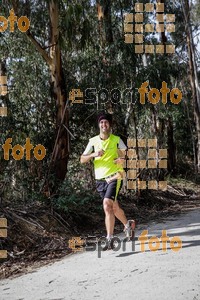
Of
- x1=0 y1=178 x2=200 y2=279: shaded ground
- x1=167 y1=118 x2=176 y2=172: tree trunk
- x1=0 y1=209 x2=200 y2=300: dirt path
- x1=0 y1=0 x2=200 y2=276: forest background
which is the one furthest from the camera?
x1=167 y1=118 x2=176 y2=172: tree trunk

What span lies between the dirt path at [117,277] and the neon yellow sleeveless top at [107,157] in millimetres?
1057

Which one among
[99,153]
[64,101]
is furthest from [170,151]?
[99,153]

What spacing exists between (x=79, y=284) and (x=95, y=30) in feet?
28.3

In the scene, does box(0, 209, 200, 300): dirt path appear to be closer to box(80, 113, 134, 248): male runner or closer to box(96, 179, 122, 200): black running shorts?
box(80, 113, 134, 248): male runner

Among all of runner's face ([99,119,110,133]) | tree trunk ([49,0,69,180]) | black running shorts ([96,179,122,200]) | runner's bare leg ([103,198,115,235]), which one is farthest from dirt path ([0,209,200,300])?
tree trunk ([49,0,69,180])

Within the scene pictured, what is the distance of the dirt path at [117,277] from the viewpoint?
3.76 metres

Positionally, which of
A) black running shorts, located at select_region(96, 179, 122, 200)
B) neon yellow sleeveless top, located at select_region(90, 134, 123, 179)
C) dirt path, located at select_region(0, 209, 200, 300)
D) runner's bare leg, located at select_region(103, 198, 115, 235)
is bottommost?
dirt path, located at select_region(0, 209, 200, 300)

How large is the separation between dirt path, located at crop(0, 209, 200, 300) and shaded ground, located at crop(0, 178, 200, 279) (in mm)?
411

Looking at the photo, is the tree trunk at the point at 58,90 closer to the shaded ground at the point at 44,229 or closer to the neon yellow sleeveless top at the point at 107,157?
the shaded ground at the point at 44,229

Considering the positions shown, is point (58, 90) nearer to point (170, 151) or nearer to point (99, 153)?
point (99, 153)

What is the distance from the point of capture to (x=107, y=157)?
5.27m

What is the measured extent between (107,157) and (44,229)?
6.77 ft

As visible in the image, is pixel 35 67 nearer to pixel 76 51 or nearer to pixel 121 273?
pixel 76 51

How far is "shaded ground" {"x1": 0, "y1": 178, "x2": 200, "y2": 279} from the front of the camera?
17.8ft
